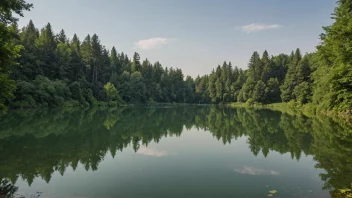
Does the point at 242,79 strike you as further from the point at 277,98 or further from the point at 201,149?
the point at 201,149

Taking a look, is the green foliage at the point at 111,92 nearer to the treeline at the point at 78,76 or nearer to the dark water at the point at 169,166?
the treeline at the point at 78,76

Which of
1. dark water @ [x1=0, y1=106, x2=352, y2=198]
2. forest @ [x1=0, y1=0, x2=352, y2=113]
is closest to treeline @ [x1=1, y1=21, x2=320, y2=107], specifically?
forest @ [x1=0, y1=0, x2=352, y2=113]

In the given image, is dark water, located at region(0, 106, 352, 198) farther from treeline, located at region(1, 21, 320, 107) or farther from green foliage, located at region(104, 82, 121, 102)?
green foliage, located at region(104, 82, 121, 102)

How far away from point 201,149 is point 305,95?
60.3 meters

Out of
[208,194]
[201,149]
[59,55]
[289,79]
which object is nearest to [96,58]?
[59,55]

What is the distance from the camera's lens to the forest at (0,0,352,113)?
2459cm

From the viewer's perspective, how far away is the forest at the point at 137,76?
2459 cm

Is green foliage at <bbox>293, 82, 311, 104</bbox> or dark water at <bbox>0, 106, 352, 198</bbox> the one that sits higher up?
green foliage at <bbox>293, 82, 311, 104</bbox>

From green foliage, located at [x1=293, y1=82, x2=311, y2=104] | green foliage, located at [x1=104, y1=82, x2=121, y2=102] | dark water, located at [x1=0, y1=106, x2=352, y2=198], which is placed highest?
green foliage, located at [x1=104, y1=82, x2=121, y2=102]

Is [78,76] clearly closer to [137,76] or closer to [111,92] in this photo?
[111,92]

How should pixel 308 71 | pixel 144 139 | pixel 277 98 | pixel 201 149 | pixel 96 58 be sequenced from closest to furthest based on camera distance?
pixel 201 149 < pixel 144 139 < pixel 308 71 < pixel 96 58 < pixel 277 98

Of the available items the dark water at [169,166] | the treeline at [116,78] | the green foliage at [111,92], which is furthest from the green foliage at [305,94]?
the green foliage at [111,92]

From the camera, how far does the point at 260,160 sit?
14.3 meters

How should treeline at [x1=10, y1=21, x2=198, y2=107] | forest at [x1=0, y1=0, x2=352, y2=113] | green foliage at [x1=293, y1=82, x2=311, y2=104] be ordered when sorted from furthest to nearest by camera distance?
green foliage at [x1=293, y1=82, x2=311, y2=104] < treeline at [x1=10, y1=21, x2=198, y2=107] < forest at [x1=0, y1=0, x2=352, y2=113]
